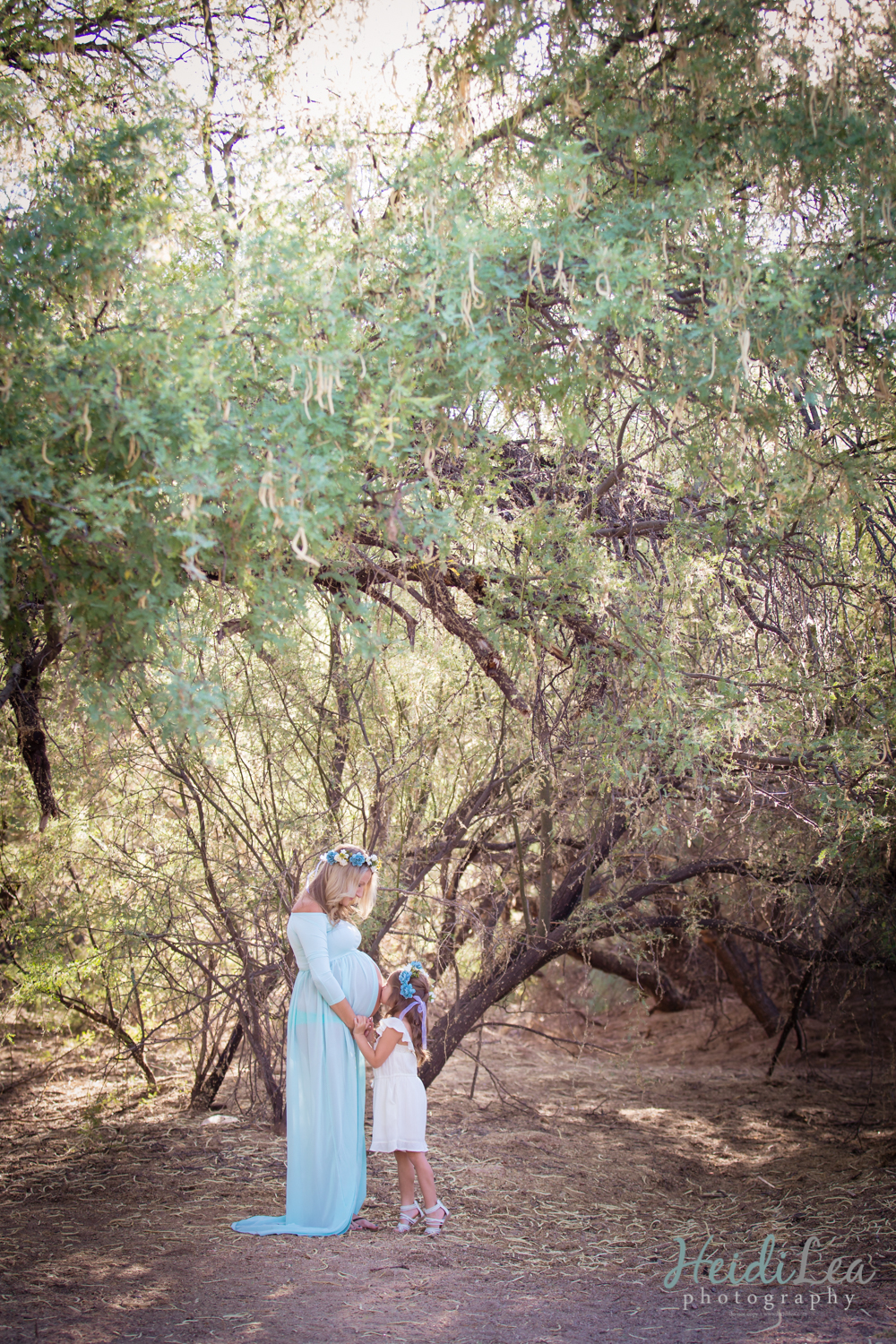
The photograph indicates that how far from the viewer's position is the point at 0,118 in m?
3.03

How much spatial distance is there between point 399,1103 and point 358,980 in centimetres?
44

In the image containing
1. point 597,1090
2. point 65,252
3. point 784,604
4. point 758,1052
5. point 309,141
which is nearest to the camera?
point 65,252

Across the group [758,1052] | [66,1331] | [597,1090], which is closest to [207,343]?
[66,1331]

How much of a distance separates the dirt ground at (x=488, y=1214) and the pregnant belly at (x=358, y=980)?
78 centimetres

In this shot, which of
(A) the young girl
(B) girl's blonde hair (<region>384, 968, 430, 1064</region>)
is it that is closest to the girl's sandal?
(A) the young girl

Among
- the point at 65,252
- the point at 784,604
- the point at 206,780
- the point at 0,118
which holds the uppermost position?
the point at 0,118

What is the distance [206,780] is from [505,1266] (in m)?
2.49

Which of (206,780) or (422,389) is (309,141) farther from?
(206,780)

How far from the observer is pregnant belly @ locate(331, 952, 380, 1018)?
11.8ft

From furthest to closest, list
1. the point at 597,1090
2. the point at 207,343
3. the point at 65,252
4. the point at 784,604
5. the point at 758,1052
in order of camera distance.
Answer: the point at 758,1052, the point at 597,1090, the point at 784,604, the point at 65,252, the point at 207,343

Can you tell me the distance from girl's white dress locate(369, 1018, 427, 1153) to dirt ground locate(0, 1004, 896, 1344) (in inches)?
13.5

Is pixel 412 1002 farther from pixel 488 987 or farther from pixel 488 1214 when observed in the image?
pixel 488 987

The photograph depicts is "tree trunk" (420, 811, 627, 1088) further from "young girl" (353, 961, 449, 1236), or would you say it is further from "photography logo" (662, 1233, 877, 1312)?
"photography logo" (662, 1233, 877, 1312)

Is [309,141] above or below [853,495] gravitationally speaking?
above
